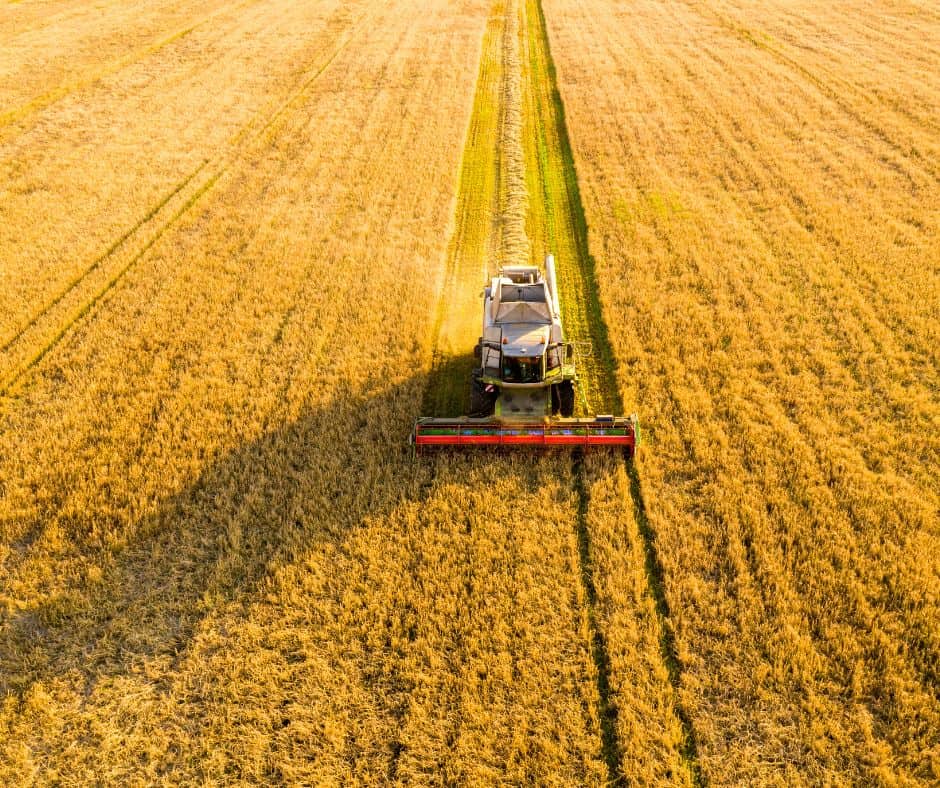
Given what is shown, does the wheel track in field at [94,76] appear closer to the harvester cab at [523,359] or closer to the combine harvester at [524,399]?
A: the harvester cab at [523,359]

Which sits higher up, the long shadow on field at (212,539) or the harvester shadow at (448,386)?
the harvester shadow at (448,386)

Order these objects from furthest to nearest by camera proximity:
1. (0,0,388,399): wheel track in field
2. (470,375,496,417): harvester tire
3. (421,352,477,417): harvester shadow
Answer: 1. (0,0,388,399): wheel track in field
2. (421,352,477,417): harvester shadow
3. (470,375,496,417): harvester tire

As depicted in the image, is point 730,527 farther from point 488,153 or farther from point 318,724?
point 488,153

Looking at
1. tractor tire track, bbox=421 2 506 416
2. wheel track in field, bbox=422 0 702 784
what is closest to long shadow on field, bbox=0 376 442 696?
tractor tire track, bbox=421 2 506 416

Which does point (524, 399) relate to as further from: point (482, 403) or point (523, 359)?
point (523, 359)

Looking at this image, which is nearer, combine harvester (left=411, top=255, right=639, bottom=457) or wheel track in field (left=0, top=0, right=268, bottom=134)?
combine harvester (left=411, top=255, right=639, bottom=457)

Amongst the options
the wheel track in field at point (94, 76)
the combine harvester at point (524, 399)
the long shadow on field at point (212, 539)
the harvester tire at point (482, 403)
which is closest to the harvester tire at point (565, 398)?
the combine harvester at point (524, 399)

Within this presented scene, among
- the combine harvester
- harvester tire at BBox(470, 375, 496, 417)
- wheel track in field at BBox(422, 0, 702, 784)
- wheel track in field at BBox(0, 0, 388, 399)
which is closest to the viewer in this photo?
wheel track in field at BBox(422, 0, 702, 784)

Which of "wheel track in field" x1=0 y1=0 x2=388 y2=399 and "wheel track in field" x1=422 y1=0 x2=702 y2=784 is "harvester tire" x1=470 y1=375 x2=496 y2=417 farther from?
"wheel track in field" x1=0 y1=0 x2=388 y2=399
